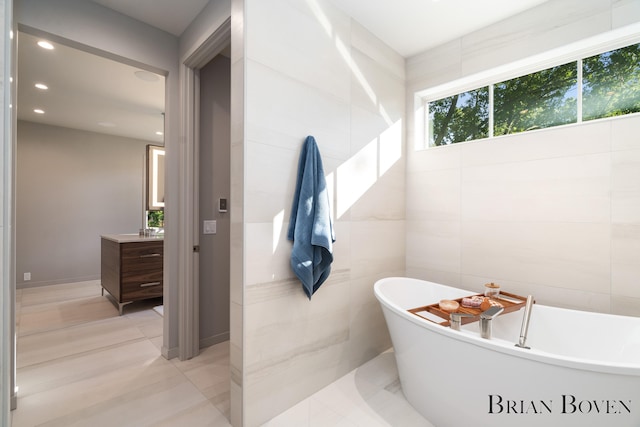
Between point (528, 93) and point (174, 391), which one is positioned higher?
point (528, 93)

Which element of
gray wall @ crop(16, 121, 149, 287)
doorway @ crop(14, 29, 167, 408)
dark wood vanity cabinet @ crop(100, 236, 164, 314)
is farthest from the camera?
gray wall @ crop(16, 121, 149, 287)

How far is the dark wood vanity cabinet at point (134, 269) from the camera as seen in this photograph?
10.5 ft

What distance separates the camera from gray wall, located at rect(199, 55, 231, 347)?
2444 mm

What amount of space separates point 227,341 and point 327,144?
1985mm

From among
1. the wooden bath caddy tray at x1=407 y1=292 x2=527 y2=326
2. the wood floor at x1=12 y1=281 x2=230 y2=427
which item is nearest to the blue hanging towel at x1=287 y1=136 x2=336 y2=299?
the wooden bath caddy tray at x1=407 y1=292 x2=527 y2=326

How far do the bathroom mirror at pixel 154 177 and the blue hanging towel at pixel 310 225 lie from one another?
3.11 m

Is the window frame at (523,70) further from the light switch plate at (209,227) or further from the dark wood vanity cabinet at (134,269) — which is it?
the dark wood vanity cabinet at (134,269)

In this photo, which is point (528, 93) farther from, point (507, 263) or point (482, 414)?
point (482, 414)

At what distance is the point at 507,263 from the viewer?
2119mm

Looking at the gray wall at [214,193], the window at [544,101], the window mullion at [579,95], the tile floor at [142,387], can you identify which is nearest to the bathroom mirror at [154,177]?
the tile floor at [142,387]

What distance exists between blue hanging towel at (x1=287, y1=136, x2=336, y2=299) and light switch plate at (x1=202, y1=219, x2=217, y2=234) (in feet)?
3.51

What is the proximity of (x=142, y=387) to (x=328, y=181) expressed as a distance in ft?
6.00

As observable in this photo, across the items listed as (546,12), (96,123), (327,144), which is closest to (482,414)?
(327,144)

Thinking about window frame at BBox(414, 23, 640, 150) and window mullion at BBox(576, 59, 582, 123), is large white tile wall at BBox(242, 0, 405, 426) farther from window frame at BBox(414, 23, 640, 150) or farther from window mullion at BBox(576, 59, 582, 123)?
window mullion at BBox(576, 59, 582, 123)
